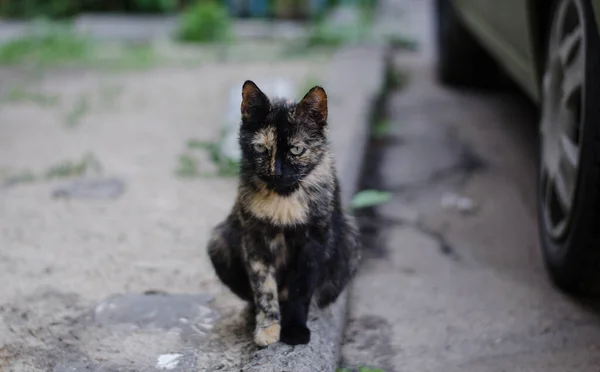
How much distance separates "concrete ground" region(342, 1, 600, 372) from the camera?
2.87m

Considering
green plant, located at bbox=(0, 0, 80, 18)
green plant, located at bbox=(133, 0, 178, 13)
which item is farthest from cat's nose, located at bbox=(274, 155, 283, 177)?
green plant, located at bbox=(0, 0, 80, 18)

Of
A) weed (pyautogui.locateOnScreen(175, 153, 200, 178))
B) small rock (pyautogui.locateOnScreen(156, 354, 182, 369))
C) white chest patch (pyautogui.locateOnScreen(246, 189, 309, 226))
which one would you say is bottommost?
weed (pyautogui.locateOnScreen(175, 153, 200, 178))

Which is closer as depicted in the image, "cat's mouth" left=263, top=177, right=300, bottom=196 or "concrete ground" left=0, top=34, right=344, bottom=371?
"cat's mouth" left=263, top=177, right=300, bottom=196

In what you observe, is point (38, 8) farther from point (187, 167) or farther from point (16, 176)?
point (187, 167)

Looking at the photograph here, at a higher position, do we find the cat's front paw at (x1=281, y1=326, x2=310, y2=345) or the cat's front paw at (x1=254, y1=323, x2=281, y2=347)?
the cat's front paw at (x1=254, y1=323, x2=281, y2=347)

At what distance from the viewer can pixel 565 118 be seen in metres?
3.10

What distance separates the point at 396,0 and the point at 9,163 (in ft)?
30.1

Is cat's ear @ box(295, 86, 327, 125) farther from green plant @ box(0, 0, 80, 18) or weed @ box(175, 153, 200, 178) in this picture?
green plant @ box(0, 0, 80, 18)

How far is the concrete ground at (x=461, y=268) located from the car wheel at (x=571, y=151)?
22 centimetres

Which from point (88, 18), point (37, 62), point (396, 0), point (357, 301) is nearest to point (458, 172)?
point (357, 301)

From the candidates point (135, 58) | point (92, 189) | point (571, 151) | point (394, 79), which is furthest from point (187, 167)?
point (135, 58)

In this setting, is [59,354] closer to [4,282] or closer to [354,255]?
[4,282]

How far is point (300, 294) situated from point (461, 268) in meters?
1.33

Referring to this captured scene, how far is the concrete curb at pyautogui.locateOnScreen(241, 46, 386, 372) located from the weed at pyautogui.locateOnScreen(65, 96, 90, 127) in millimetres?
1836
